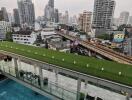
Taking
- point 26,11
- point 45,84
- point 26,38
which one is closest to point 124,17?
point 26,11

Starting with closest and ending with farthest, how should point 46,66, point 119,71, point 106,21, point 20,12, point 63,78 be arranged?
point 119,71 < point 46,66 < point 63,78 < point 106,21 < point 20,12

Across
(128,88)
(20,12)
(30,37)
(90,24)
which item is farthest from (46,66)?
(20,12)

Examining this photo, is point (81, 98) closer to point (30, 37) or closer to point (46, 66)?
point (46, 66)

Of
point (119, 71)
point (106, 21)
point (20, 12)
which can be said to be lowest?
point (119, 71)

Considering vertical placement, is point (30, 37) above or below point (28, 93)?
above

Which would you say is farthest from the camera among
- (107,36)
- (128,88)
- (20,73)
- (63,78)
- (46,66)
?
(107,36)

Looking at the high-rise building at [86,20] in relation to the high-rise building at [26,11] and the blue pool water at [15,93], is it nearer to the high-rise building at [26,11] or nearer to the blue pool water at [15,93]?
the high-rise building at [26,11]

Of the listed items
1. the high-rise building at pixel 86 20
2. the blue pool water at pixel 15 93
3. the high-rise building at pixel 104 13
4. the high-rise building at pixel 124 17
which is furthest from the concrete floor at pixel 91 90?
the high-rise building at pixel 124 17
